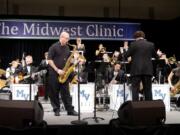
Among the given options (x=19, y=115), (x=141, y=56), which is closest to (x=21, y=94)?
(x=141, y=56)

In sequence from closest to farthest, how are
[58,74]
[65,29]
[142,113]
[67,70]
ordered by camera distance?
[142,113] → [58,74] → [67,70] → [65,29]

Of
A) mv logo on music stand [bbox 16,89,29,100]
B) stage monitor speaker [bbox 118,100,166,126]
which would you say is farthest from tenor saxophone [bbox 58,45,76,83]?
stage monitor speaker [bbox 118,100,166,126]

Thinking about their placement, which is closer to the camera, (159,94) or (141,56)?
(141,56)

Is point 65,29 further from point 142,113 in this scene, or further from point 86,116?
point 142,113

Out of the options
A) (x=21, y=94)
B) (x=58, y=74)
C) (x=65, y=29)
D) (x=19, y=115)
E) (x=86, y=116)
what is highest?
(x=65, y=29)

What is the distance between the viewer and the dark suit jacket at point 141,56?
7.39 metres

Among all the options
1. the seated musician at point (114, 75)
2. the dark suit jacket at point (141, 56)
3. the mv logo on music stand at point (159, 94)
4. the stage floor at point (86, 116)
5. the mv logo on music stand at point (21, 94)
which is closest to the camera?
the stage floor at point (86, 116)

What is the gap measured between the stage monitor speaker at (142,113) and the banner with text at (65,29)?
9570mm

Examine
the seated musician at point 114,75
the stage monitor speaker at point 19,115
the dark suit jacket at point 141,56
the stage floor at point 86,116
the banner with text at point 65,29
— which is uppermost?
the banner with text at point 65,29

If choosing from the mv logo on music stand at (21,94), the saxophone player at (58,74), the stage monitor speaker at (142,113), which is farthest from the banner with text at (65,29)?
the stage monitor speaker at (142,113)

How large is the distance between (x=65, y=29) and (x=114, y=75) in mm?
4849

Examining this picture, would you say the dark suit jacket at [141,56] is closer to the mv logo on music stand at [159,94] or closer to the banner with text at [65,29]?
the mv logo on music stand at [159,94]

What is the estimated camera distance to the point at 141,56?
24.3 ft

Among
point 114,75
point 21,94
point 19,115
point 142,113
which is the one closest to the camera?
point 19,115
